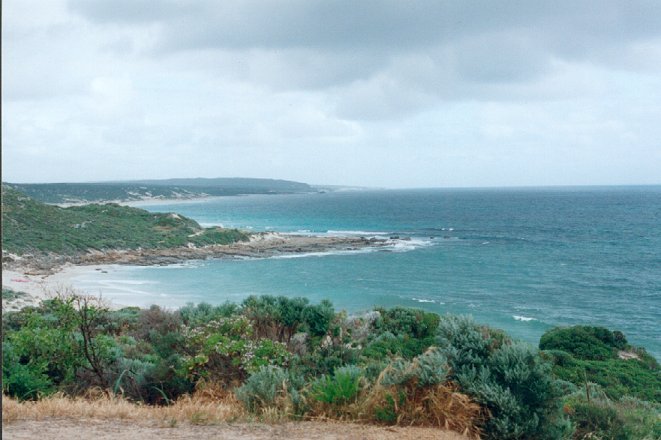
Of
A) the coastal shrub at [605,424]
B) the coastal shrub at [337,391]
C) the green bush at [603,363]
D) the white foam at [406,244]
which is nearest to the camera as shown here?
the coastal shrub at [337,391]

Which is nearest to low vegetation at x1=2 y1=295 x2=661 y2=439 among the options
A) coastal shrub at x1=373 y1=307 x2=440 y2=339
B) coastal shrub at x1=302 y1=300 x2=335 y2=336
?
coastal shrub at x1=302 y1=300 x2=335 y2=336

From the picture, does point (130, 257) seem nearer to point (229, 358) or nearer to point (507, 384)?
point (229, 358)

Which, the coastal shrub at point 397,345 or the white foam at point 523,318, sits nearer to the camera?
the coastal shrub at point 397,345

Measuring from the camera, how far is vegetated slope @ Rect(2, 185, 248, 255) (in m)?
46.2

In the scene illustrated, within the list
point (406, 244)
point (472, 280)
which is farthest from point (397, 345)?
point (406, 244)

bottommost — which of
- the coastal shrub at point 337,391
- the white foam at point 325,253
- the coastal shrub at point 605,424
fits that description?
the white foam at point 325,253

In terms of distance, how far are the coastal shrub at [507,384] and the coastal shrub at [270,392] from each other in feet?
5.69

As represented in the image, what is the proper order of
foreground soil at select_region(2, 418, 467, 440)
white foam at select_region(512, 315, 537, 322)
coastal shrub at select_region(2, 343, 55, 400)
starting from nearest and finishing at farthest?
1. foreground soil at select_region(2, 418, 467, 440)
2. coastal shrub at select_region(2, 343, 55, 400)
3. white foam at select_region(512, 315, 537, 322)

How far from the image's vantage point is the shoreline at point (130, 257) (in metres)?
31.1

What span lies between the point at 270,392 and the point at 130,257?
43.2 metres

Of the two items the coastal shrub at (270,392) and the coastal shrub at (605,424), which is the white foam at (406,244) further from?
the coastal shrub at (270,392)

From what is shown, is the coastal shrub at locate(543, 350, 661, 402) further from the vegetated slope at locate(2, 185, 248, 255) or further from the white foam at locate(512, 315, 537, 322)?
the vegetated slope at locate(2, 185, 248, 255)

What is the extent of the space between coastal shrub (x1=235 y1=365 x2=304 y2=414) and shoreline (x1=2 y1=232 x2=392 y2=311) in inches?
827

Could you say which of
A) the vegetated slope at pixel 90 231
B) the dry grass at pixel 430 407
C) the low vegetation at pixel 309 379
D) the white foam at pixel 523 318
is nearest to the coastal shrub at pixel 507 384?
the low vegetation at pixel 309 379
